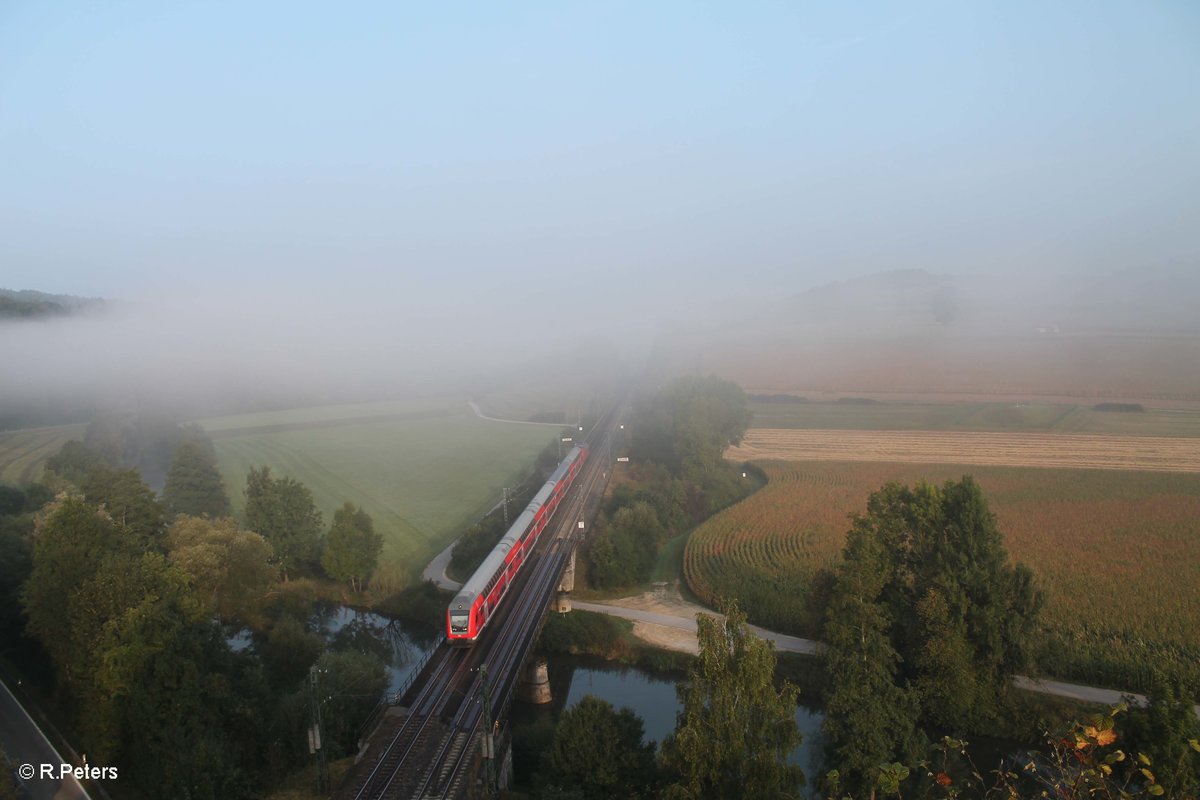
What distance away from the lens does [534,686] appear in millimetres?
25312

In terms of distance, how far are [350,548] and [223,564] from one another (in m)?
6.05

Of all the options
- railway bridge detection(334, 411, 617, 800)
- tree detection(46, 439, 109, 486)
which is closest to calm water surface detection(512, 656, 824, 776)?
railway bridge detection(334, 411, 617, 800)

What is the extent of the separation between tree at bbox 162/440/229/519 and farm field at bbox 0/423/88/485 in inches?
628

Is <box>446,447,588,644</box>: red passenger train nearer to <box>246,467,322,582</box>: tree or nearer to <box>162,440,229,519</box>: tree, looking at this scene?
<box>246,467,322,582</box>: tree

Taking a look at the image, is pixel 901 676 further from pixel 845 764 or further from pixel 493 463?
pixel 493 463

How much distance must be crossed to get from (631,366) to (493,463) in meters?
69.7

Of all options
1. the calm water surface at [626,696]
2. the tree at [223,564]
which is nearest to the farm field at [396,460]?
the tree at [223,564]

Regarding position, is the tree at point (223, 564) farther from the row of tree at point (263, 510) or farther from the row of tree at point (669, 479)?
the row of tree at point (669, 479)

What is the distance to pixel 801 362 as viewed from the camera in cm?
8156

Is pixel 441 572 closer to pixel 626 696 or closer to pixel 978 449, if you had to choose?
pixel 626 696

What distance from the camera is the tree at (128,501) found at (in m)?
32.3

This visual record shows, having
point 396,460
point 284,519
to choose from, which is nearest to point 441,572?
point 284,519

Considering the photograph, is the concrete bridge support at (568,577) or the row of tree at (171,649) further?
the concrete bridge support at (568,577)

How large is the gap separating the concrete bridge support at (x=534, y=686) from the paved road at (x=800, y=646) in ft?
20.2
